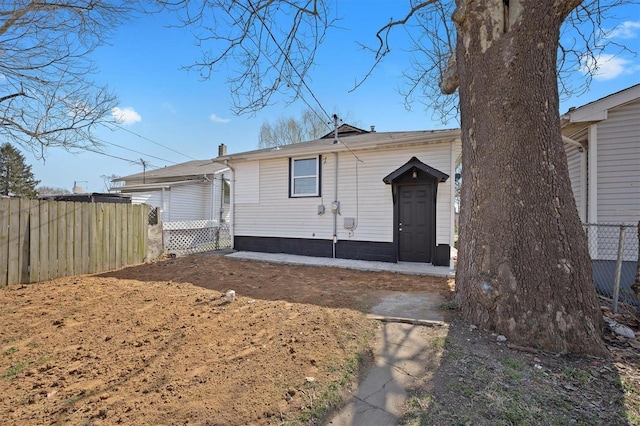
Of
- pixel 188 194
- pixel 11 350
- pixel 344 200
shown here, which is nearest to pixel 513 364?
pixel 11 350

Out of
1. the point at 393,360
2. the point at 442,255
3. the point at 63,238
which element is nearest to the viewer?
the point at 393,360

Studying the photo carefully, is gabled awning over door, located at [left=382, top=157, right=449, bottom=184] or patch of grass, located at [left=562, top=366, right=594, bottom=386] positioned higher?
gabled awning over door, located at [left=382, top=157, right=449, bottom=184]

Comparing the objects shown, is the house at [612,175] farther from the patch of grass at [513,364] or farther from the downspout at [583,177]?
the patch of grass at [513,364]

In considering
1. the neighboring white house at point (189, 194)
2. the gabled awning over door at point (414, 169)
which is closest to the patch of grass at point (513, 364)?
the gabled awning over door at point (414, 169)

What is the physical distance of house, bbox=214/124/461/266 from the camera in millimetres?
7203

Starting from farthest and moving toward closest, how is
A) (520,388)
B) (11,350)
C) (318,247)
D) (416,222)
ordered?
→ (318,247) → (416,222) → (11,350) → (520,388)

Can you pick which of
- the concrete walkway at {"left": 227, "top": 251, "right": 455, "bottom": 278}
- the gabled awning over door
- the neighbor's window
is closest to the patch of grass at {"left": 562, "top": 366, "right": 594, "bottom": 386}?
the concrete walkway at {"left": 227, "top": 251, "right": 455, "bottom": 278}

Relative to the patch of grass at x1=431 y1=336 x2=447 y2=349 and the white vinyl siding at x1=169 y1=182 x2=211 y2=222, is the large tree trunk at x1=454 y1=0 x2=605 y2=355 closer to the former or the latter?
the patch of grass at x1=431 y1=336 x2=447 y2=349

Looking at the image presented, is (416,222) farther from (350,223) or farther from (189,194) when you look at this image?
(189,194)

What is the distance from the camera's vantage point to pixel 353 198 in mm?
8180

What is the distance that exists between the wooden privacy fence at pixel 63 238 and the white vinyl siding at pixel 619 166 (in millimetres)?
10501

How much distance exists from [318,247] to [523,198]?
6220 mm

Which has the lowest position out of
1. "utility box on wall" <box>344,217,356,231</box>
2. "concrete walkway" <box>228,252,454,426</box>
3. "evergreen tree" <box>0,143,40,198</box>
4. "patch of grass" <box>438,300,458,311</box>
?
"concrete walkway" <box>228,252,454,426</box>

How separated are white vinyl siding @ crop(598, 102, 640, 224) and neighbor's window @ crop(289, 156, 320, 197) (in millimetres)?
6401
